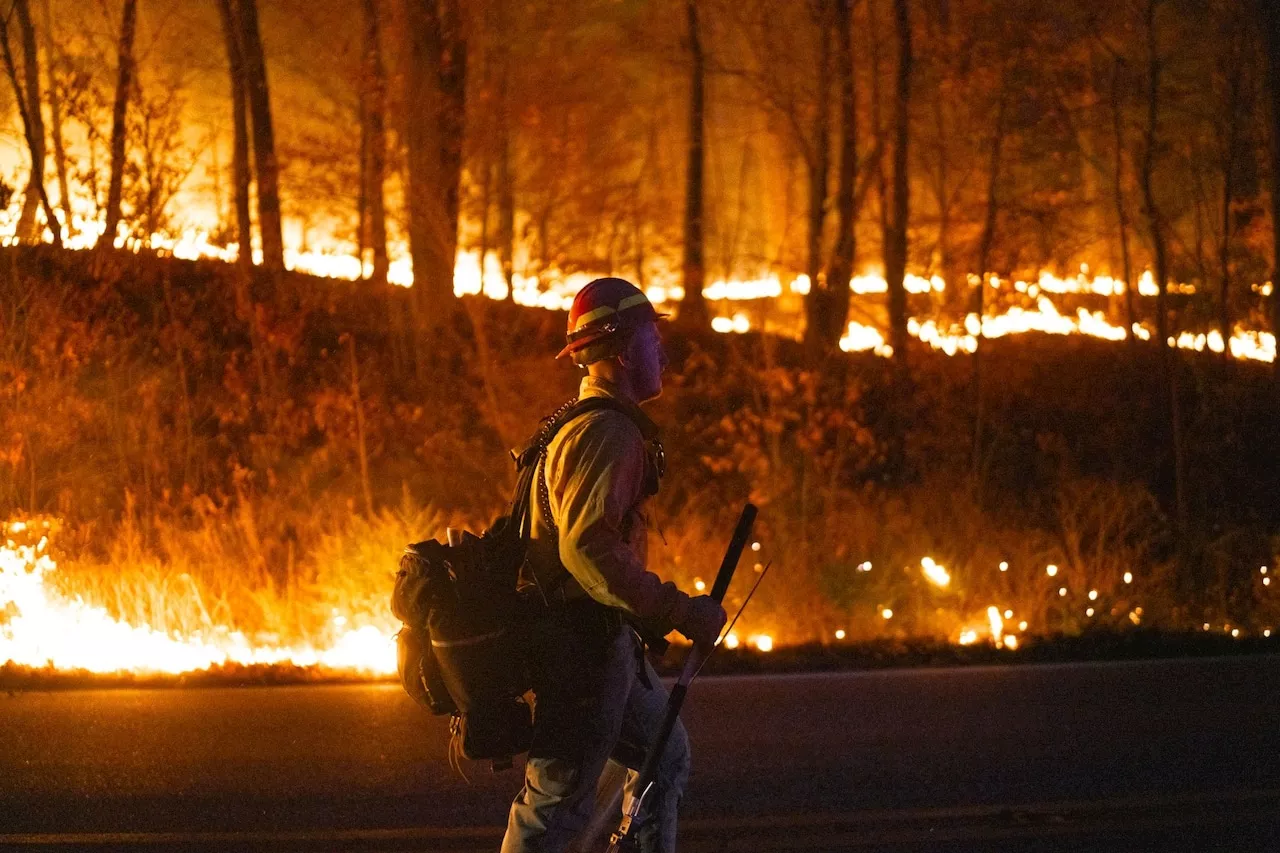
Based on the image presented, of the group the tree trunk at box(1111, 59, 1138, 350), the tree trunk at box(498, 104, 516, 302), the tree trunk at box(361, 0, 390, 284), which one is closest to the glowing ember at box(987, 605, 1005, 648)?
the tree trunk at box(1111, 59, 1138, 350)

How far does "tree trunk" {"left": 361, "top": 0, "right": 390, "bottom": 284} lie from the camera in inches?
456

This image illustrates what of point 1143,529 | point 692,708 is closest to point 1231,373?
point 1143,529

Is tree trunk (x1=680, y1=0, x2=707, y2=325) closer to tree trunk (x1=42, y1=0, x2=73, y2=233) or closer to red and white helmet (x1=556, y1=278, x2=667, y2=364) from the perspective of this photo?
tree trunk (x1=42, y1=0, x2=73, y2=233)

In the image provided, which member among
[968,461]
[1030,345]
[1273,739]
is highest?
[1030,345]

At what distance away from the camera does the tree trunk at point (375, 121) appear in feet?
38.0

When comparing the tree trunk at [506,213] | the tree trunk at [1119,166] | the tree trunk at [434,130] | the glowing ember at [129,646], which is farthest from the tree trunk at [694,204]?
the glowing ember at [129,646]

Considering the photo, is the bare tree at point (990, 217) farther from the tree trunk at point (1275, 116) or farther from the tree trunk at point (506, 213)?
the tree trunk at point (506, 213)

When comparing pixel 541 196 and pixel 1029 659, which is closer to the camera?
pixel 1029 659

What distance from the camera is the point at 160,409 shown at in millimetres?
13102

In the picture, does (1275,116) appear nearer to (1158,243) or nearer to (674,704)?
(1158,243)

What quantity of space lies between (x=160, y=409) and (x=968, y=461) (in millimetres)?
7723

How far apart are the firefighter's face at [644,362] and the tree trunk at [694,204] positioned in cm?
1080

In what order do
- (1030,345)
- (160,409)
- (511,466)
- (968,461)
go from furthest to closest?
(1030,345) < (968,461) < (160,409) < (511,466)

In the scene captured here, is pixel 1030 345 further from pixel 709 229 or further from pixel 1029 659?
pixel 1029 659
